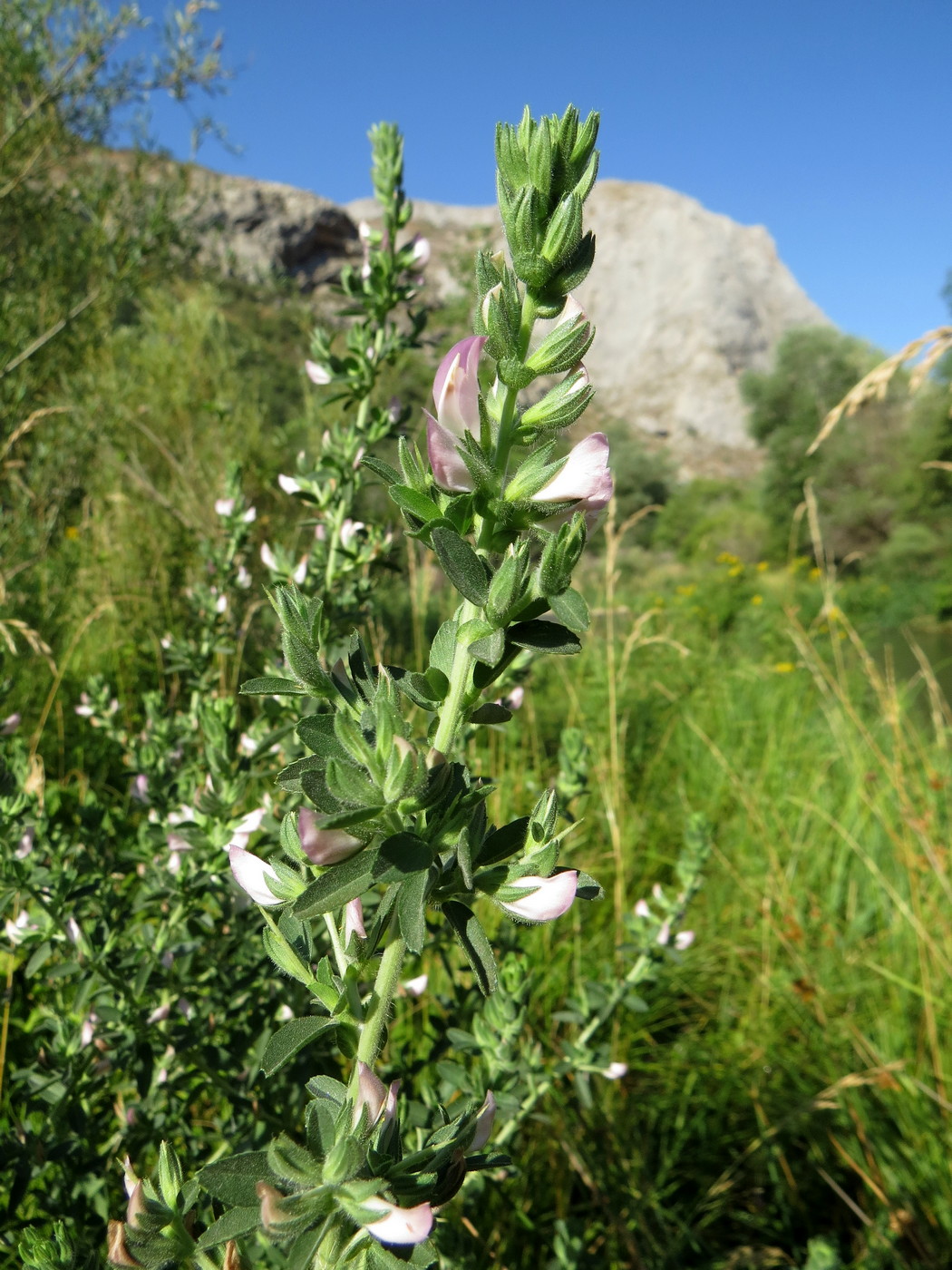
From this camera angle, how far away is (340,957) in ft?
1.83

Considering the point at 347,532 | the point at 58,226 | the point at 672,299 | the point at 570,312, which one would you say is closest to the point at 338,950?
the point at 570,312

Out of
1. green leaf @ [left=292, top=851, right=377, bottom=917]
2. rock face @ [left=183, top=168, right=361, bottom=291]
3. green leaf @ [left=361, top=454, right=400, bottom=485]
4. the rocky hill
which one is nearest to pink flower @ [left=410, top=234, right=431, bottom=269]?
green leaf @ [left=361, top=454, right=400, bottom=485]

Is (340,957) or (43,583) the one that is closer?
(340,957)

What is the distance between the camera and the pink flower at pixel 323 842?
18.4 inches

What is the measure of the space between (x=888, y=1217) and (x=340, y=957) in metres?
1.73

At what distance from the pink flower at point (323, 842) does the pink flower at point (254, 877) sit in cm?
10

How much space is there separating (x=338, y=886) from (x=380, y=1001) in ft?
0.33

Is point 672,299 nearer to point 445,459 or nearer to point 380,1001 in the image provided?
point 445,459

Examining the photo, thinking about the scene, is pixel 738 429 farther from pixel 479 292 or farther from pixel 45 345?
pixel 479 292

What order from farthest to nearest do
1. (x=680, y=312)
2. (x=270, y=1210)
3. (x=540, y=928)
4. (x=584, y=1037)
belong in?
(x=680, y=312) < (x=540, y=928) < (x=584, y=1037) < (x=270, y=1210)

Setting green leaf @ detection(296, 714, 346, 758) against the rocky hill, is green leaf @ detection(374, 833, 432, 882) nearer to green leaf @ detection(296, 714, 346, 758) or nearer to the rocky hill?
green leaf @ detection(296, 714, 346, 758)

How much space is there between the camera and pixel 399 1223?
1.45ft

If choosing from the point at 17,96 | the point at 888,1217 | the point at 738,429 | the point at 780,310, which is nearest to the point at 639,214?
the point at 780,310

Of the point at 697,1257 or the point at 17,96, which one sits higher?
the point at 17,96
